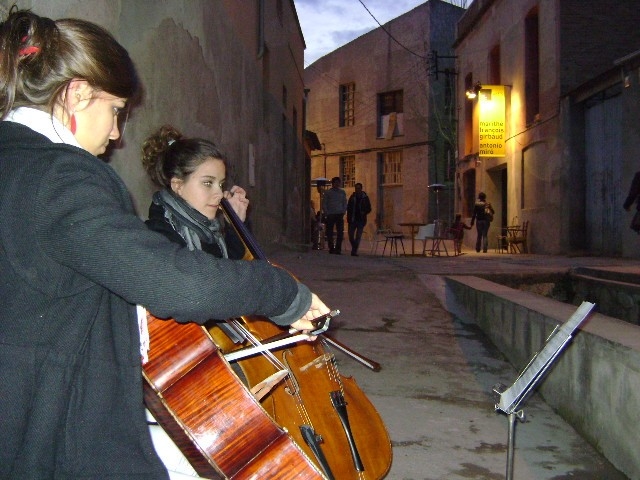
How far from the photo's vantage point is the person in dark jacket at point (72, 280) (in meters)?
0.92

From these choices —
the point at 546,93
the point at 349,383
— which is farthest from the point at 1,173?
the point at 546,93

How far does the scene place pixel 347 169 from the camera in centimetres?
2830

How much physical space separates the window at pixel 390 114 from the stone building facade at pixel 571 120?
9023 millimetres

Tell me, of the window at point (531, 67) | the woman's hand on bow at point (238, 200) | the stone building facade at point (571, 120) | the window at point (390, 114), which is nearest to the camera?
the woman's hand on bow at point (238, 200)

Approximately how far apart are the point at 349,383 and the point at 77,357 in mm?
1616

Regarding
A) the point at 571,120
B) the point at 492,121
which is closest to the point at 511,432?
the point at 571,120

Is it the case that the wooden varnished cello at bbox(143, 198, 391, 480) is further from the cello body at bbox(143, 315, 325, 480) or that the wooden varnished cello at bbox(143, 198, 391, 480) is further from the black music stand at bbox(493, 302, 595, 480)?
the black music stand at bbox(493, 302, 595, 480)

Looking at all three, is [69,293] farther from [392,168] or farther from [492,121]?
[392,168]

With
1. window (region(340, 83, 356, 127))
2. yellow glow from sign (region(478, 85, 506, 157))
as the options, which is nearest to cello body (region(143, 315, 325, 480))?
yellow glow from sign (region(478, 85, 506, 157))

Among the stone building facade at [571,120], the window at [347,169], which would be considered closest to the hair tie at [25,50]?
the stone building facade at [571,120]

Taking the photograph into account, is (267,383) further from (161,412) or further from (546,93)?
(546,93)

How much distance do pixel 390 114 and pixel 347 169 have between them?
3294 millimetres

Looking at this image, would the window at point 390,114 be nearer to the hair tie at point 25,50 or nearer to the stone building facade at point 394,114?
the stone building facade at point 394,114

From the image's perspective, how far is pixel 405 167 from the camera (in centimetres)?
2588
